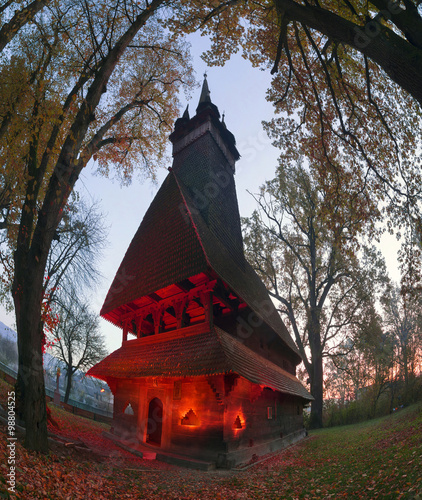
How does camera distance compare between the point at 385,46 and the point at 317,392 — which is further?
the point at 317,392

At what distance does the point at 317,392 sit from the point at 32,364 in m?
21.5

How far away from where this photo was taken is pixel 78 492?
438 centimetres

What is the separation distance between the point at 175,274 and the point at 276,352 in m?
9.50

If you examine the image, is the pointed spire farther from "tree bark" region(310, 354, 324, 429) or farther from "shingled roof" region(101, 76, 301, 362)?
"tree bark" region(310, 354, 324, 429)

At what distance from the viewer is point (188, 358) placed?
8.66 m

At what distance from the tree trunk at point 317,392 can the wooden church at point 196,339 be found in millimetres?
5569

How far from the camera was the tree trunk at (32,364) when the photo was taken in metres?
5.16

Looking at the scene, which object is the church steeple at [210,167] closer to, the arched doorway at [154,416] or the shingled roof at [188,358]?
the shingled roof at [188,358]

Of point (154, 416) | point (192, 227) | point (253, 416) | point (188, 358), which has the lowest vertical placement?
point (154, 416)

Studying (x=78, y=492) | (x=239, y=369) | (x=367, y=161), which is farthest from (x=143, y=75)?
(x=78, y=492)

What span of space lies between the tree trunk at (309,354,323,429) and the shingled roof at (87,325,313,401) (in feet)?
45.8

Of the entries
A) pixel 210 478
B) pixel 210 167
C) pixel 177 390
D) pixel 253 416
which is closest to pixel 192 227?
pixel 210 167

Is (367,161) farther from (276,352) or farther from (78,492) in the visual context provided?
(276,352)

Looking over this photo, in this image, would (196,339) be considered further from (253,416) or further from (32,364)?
(32,364)
